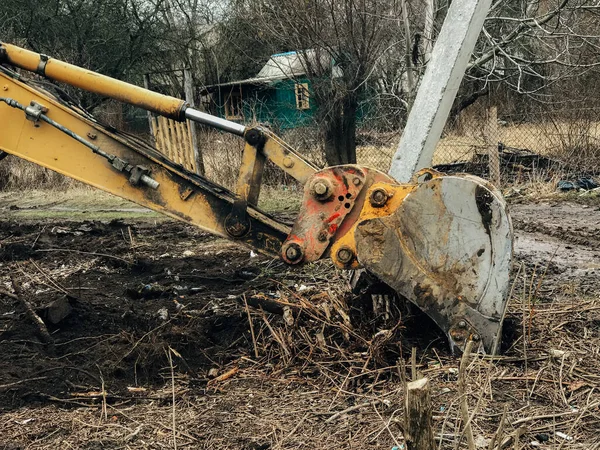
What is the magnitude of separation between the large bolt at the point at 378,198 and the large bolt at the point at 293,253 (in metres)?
0.53

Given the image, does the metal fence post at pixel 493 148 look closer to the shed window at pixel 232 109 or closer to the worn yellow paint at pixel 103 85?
the shed window at pixel 232 109

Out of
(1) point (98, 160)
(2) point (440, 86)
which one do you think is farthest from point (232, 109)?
(1) point (98, 160)

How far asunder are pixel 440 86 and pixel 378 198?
2869mm

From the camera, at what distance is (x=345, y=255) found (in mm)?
3783

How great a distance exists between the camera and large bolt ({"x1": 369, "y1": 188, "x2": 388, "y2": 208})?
373 centimetres

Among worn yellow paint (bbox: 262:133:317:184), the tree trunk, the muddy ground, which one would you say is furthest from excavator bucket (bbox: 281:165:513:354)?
the tree trunk

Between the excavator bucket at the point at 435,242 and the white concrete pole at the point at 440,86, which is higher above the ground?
the white concrete pole at the point at 440,86

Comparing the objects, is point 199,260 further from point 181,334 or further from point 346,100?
point 346,100

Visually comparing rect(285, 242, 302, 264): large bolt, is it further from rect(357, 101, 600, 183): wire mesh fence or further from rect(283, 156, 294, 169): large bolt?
rect(357, 101, 600, 183): wire mesh fence

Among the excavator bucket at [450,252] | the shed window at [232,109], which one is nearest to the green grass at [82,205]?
the shed window at [232,109]

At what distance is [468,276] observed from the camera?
3.62m

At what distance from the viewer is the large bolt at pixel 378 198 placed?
3732 millimetres

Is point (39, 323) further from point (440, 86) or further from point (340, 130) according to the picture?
point (340, 130)

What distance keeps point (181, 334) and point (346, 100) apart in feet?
28.2
